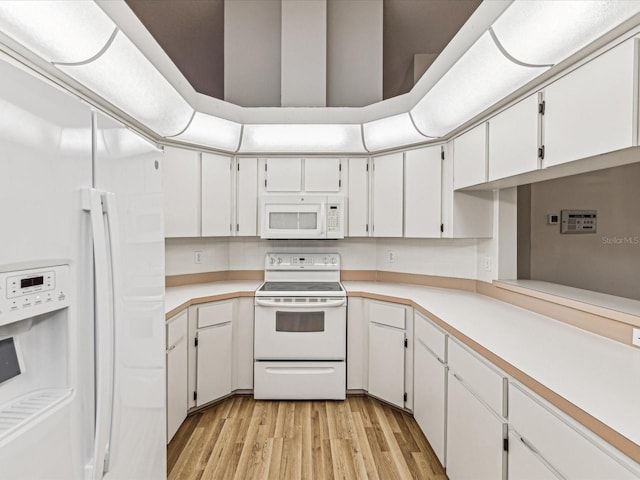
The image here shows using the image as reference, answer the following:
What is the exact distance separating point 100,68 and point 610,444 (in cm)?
233

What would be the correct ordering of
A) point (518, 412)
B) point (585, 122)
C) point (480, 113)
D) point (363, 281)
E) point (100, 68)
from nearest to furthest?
point (518, 412) → point (585, 122) → point (100, 68) → point (480, 113) → point (363, 281)

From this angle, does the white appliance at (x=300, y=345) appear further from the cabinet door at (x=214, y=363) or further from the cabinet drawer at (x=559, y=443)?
the cabinet drawer at (x=559, y=443)

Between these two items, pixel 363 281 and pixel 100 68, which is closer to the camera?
pixel 100 68

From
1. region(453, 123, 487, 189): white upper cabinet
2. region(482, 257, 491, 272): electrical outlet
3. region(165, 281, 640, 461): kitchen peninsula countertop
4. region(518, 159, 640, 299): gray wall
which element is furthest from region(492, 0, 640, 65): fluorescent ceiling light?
region(482, 257, 491, 272): electrical outlet

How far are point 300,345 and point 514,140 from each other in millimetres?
2022

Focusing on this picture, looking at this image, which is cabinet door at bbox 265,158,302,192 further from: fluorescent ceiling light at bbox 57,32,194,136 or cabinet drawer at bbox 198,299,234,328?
cabinet drawer at bbox 198,299,234,328

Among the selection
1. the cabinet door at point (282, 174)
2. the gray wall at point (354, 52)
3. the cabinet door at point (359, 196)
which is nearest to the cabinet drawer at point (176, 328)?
the cabinet door at point (282, 174)

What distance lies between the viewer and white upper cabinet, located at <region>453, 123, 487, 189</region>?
83.9 inches

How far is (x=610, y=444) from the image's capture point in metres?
0.86

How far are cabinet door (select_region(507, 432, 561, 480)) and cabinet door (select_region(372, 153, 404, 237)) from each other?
186cm

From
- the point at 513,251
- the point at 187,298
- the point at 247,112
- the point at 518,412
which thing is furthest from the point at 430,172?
the point at 187,298

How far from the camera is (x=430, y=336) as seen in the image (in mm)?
2141

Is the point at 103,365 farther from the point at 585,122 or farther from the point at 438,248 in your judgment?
the point at 438,248

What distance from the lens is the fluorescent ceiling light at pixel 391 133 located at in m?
2.66
